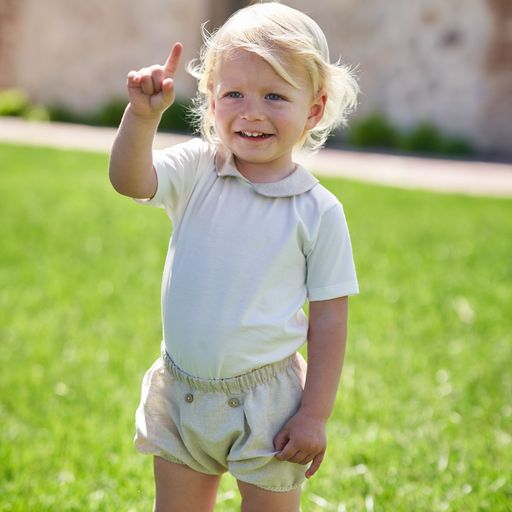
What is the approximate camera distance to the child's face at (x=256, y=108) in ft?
5.57

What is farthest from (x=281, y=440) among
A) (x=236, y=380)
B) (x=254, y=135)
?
(x=254, y=135)

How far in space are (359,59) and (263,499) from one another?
12565 millimetres

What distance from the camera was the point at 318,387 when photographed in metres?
1.74

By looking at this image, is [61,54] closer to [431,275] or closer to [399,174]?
[399,174]

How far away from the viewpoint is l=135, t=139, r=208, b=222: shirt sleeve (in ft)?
5.74

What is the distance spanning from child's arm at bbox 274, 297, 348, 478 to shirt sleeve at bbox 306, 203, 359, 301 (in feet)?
0.10

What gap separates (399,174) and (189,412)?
323 inches

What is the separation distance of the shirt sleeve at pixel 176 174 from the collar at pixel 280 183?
58 mm

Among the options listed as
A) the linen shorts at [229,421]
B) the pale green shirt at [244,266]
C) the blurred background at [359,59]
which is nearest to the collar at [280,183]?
the pale green shirt at [244,266]

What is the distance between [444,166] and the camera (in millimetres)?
10625

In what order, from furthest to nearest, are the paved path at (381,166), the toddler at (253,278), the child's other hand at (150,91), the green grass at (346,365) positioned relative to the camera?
the paved path at (381,166) → the green grass at (346,365) → the toddler at (253,278) → the child's other hand at (150,91)

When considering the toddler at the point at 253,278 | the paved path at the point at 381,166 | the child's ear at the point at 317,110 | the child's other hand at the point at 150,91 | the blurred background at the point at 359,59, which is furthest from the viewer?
the blurred background at the point at 359,59

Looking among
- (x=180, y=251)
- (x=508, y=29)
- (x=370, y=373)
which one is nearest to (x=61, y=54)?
(x=508, y=29)

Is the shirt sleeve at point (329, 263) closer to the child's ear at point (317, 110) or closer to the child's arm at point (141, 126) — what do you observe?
the child's ear at point (317, 110)
